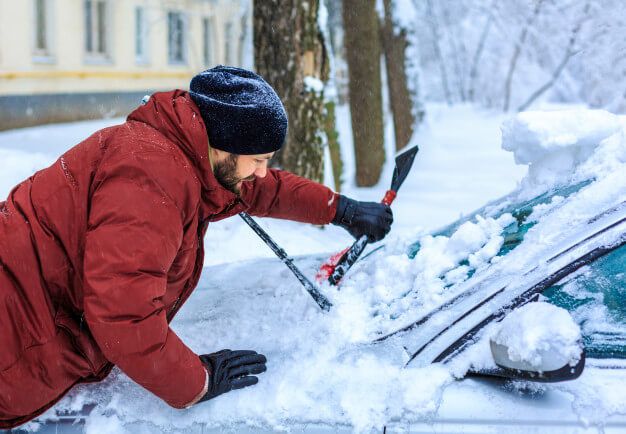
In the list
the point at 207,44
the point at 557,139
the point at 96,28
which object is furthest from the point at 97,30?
the point at 557,139

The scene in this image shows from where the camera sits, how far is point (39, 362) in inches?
63.3

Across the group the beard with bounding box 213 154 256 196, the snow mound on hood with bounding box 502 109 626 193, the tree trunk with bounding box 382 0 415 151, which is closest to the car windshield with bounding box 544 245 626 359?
the snow mound on hood with bounding box 502 109 626 193

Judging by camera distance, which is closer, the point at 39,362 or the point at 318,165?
the point at 39,362

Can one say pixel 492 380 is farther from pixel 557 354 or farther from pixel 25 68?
pixel 25 68

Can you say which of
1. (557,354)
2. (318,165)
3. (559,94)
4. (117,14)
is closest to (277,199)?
(557,354)

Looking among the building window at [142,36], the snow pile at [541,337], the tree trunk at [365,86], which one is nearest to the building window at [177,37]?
the building window at [142,36]

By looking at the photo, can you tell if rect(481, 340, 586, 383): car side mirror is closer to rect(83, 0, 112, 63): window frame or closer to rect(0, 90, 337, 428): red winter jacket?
rect(0, 90, 337, 428): red winter jacket

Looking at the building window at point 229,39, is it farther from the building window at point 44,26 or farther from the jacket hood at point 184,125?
the jacket hood at point 184,125

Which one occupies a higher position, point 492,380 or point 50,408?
point 492,380

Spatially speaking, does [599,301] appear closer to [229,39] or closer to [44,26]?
[44,26]

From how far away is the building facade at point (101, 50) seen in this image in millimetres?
11961

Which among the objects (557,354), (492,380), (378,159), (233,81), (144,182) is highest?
(233,81)

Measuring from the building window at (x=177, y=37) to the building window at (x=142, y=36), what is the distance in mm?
1372

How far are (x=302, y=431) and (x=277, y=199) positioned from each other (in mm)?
1222
